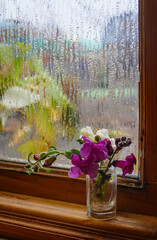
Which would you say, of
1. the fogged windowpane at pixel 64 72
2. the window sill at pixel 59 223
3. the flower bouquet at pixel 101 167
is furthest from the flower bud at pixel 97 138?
the window sill at pixel 59 223

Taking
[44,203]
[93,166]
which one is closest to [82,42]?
[93,166]

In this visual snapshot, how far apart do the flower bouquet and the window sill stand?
4cm

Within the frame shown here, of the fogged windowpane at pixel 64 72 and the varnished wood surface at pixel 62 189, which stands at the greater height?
the fogged windowpane at pixel 64 72

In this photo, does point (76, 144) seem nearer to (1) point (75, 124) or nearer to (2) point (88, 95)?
(1) point (75, 124)

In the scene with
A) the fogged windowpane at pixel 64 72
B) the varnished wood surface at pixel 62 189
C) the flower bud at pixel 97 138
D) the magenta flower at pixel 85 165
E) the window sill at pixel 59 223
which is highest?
the fogged windowpane at pixel 64 72

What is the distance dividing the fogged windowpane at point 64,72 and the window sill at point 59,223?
185 mm

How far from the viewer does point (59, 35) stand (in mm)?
893

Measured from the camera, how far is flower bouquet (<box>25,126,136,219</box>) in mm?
687

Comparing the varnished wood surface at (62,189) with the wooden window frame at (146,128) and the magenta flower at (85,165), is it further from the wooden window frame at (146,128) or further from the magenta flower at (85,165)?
the magenta flower at (85,165)

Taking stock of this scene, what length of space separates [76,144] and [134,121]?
0.21m

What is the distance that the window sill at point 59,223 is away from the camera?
0.72m

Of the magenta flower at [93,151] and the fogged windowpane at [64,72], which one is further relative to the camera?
the fogged windowpane at [64,72]

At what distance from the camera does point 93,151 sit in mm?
673

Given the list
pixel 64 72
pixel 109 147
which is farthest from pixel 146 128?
pixel 64 72
